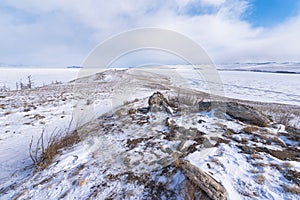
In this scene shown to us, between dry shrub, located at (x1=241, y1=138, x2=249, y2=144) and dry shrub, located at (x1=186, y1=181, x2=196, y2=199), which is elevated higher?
Answer: dry shrub, located at (x1=241, y1=138, x2=249, y2=144)

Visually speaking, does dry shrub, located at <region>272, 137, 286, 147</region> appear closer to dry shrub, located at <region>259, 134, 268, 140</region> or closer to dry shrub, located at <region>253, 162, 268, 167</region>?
dry shrub, located at <region>259, 134, 268, 140</region>

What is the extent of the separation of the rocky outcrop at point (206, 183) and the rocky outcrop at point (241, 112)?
157 inches

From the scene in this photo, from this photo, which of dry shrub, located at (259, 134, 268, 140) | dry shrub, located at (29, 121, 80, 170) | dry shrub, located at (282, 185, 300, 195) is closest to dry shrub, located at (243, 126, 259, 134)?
dry shrub, located at (259, 134, 268, 140)

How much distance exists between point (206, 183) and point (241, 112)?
4523 millimetres

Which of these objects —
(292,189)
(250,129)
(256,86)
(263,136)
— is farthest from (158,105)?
(256,86)

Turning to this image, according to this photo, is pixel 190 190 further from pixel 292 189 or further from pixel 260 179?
pixel 292 189

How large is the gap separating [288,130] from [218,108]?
2.33m

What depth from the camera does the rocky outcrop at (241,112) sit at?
6172mm

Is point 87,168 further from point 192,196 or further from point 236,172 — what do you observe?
point 236,172

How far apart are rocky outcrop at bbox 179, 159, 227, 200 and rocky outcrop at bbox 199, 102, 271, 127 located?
3986mm

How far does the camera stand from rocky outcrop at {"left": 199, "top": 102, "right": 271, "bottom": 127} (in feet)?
20.2

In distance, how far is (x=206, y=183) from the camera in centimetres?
295

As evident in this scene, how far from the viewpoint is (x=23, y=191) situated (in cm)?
328

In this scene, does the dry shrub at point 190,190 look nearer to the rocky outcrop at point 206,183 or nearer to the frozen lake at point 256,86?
the rocky outcrop at point 206,183
